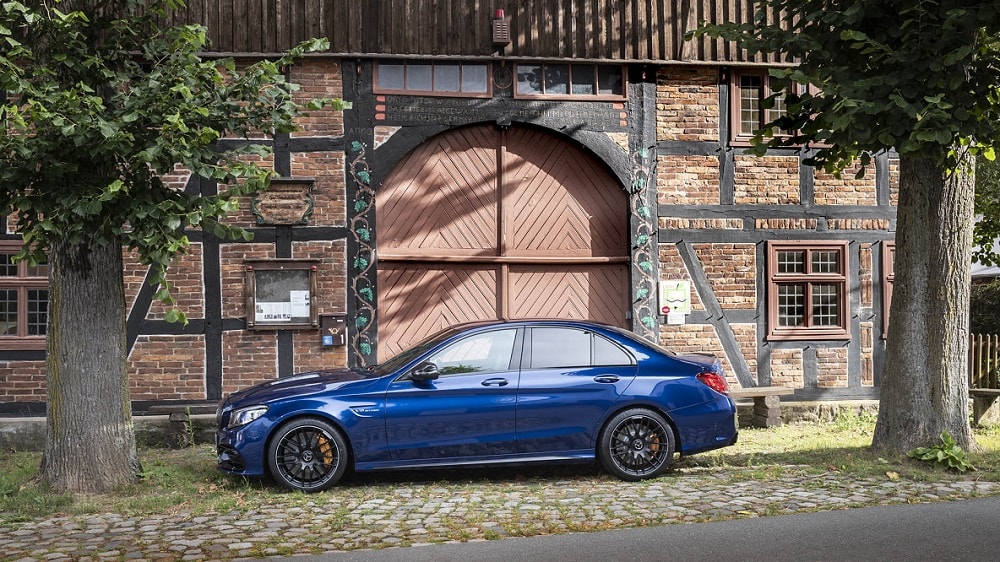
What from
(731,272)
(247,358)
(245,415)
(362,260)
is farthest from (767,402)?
(245,415)

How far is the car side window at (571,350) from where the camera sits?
8.70 metres

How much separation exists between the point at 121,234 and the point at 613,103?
7153 millimetres

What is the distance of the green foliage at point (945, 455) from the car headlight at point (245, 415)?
234 inches

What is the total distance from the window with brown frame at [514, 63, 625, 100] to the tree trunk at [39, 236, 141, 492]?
616 centimetres

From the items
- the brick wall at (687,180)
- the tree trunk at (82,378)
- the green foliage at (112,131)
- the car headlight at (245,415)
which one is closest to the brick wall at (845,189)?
the brick wall at (687,180)

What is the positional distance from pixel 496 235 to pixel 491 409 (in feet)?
15.0

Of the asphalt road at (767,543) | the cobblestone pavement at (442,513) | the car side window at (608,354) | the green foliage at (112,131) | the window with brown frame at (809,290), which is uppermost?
the green foliage at (112,131)

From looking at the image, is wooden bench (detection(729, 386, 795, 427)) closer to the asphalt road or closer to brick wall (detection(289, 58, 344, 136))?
the asphalt road

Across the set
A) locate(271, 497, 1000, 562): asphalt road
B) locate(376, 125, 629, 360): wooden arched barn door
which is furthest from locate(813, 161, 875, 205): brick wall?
locate(271, 497, 1000, 562): asphalt road

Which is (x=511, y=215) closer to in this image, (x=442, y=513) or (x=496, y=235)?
(x=496, y=235)

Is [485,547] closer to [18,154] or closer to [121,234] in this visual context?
[121,234]

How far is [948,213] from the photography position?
9.10 m

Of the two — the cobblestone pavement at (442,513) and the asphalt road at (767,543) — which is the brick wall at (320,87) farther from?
the asphalt road at (767,543)

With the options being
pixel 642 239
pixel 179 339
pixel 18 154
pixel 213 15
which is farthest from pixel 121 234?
pixel 642 239
